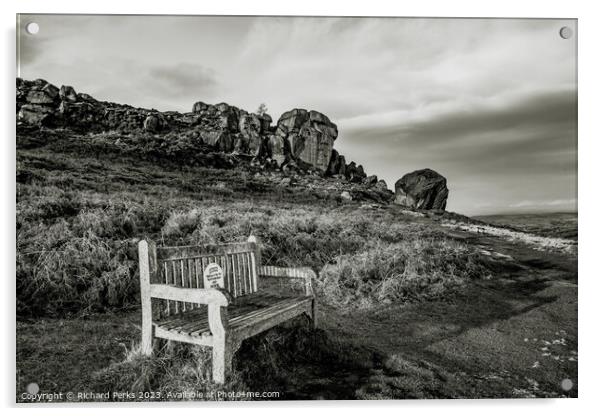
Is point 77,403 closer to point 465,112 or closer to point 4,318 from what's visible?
point 4,318

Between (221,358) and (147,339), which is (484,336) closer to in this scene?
(221,358)

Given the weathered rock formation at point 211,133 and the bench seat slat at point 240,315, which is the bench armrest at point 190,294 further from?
the weathered rock formation at point 211,133

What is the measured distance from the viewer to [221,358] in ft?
9.74

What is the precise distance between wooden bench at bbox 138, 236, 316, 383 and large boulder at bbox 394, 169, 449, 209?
203 centimetres

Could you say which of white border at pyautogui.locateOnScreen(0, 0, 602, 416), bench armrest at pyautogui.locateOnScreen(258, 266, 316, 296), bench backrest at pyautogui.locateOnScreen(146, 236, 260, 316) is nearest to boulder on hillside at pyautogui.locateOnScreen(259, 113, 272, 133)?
white border at pyautogui.locateOnScreen(0, 0, 602, 416)

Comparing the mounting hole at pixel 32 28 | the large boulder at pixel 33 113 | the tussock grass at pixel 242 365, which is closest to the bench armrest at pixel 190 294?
the tussock grass at pixel 242 365

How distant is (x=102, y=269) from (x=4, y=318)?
1068 mm

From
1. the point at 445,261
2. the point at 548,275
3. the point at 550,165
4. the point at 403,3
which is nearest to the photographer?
the point at 403,3

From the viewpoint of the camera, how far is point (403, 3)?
4340 millimetres

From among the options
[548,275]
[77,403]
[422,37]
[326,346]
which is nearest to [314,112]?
[422,37]

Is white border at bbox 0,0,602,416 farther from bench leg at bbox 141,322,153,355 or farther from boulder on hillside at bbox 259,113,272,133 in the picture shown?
bench leg at bbox 141,322,153,355

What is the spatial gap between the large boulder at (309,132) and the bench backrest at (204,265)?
5.15 ft

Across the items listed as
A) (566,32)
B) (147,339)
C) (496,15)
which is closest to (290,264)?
(147,339)

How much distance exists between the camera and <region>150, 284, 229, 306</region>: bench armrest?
289cm
